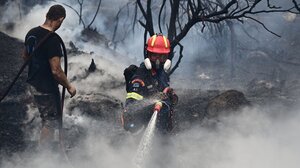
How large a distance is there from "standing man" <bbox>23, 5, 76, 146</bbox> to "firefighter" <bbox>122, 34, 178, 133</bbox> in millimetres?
719

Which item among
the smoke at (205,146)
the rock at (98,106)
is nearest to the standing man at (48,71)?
the smoke at (205,146)

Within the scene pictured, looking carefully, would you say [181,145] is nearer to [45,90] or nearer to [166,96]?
[166,96]

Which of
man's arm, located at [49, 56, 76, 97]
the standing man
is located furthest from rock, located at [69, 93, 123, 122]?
man's arm, located at [49, 56, 76, 97]

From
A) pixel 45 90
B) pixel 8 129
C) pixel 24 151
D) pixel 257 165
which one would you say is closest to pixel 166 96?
pixel 45 90

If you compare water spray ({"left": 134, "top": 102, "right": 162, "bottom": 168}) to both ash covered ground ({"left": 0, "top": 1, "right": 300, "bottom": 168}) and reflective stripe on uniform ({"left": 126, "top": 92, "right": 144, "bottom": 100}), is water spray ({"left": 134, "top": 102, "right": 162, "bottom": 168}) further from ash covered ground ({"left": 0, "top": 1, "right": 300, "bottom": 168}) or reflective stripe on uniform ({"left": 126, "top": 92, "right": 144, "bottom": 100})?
reflective stripe on uniform ({"left": 126, "top": 92, "right": 144, "bottom": 100})

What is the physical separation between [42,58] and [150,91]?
125cm

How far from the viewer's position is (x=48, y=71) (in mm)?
4293

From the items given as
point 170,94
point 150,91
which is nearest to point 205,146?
point 170,94

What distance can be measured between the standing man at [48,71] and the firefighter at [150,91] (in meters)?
0.72

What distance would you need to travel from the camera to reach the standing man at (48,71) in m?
4.15

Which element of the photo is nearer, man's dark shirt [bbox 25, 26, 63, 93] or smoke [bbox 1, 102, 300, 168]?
man's dark shirt [bbox 25, 26, 63, 93]

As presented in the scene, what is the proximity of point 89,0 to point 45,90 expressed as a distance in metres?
18.4

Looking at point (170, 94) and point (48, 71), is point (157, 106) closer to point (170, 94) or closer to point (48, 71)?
point (170, 94)

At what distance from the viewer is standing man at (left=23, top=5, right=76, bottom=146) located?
4148 millimetres
